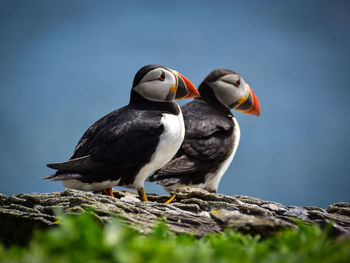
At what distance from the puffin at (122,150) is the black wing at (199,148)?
2.50 feet

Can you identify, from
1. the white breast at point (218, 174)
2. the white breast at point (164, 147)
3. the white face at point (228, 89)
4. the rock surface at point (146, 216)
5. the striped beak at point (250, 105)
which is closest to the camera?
the rock surface at point (146, 216)

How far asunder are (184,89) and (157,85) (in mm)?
373

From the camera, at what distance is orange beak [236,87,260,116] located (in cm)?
636

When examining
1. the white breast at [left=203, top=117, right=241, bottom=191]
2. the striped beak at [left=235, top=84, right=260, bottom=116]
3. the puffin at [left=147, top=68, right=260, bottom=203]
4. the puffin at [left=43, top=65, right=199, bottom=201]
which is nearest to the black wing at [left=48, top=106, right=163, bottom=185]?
the puffin at [left=43, top=65, right=199, bottom=201]

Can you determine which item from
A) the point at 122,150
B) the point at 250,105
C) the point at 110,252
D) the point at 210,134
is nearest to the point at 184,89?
the point at 210,134

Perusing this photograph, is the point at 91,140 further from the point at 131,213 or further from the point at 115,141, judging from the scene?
the point at 131,213

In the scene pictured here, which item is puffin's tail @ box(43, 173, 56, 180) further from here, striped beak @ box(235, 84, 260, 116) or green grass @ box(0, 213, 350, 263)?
striped beak @ box(235, 84, 260, 116)

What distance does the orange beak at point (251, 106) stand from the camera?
6.36 metres

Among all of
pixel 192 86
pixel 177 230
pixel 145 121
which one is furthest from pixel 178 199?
pixel 177 230

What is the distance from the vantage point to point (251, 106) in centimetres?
640

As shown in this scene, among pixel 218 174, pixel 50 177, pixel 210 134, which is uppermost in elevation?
pixel 210 134

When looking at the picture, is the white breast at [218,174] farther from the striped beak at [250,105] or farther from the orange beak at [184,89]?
the orange beak at [184,89]

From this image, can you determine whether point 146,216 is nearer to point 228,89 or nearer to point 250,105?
point 228,89

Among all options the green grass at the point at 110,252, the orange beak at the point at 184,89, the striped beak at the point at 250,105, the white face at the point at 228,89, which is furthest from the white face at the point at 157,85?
the green grass at the point at 110,252
